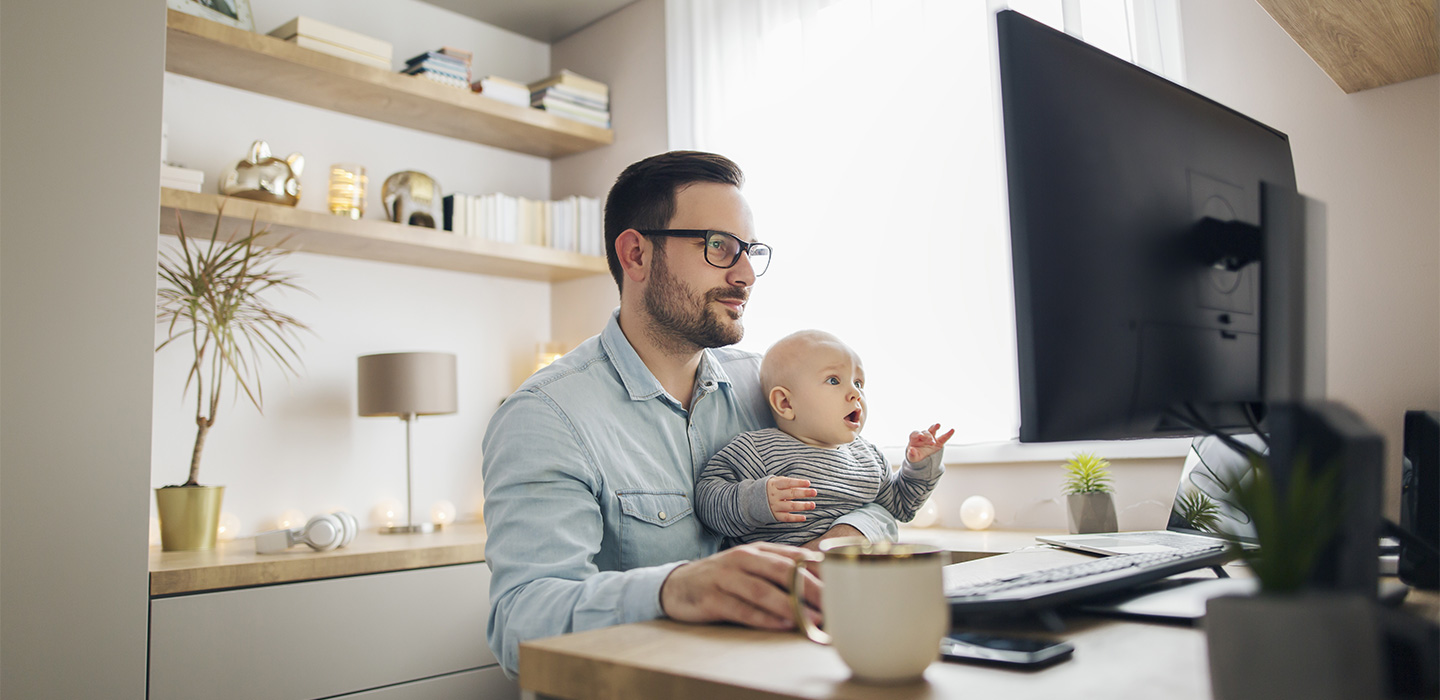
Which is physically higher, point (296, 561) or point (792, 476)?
point (792, 476)

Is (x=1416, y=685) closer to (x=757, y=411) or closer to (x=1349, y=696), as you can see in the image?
(x=1349, y=696)

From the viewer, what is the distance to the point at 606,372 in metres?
1.41

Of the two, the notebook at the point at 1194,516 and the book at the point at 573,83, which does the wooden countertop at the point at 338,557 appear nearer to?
the notebook at the point at 1194,516

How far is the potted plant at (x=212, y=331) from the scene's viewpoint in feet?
7.88

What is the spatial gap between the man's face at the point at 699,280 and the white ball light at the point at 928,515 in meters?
1.26

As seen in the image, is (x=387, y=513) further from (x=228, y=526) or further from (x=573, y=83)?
(x=573, y=83)

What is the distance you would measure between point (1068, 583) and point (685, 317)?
34.6 inches

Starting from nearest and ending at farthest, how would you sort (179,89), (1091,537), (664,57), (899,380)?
(1091,537) < (899,380) < (179,89) < (664,57)

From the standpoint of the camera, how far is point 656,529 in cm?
129

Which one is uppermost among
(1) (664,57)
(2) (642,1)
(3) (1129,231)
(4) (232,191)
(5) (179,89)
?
(2) (642,1)

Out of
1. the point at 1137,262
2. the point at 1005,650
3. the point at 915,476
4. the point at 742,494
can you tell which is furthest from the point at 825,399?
the point at 1005,650

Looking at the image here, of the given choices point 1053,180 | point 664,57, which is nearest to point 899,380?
point 664,57

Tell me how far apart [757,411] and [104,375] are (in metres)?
1.28

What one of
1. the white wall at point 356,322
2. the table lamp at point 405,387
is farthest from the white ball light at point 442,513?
the white wall at point 356,322
